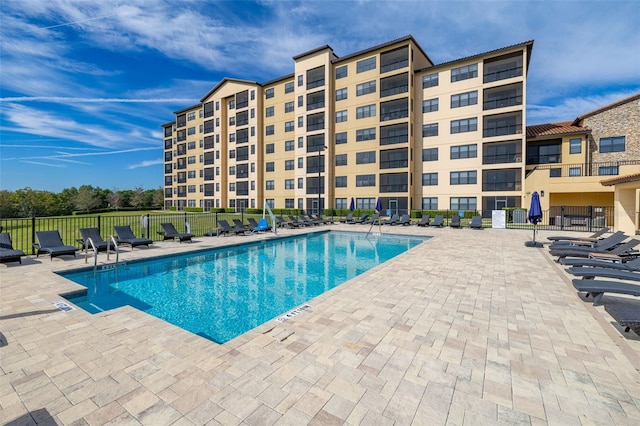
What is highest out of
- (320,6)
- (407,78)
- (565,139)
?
(407,78)

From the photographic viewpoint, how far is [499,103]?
97.8ft

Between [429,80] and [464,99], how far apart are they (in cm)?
473

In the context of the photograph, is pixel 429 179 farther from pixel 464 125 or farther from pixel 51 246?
pixel 51 246

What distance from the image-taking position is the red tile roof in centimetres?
2901

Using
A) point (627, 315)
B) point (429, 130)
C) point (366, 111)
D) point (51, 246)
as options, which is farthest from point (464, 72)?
point (51, 246)

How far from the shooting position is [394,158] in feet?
113

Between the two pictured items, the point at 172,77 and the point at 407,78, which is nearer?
the point at 172,77

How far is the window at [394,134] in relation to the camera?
111 feet

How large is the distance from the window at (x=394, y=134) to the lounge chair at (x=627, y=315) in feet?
101

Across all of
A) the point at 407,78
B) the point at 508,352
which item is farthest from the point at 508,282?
the point at 407,78

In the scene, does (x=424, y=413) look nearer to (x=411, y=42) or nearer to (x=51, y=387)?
(x=51, y=387)

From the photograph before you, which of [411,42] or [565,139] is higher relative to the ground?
[411,42]

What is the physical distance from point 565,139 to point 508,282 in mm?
30680

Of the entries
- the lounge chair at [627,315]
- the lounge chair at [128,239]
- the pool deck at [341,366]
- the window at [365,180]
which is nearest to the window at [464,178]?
the window at [365,180]
